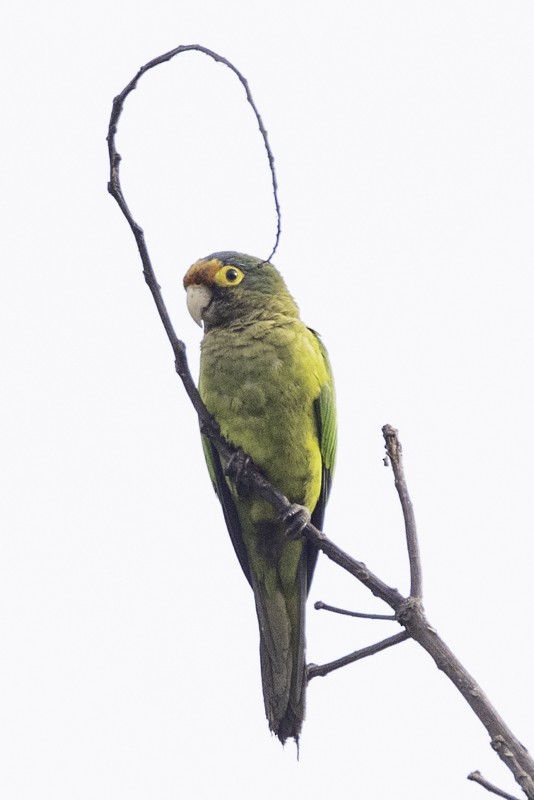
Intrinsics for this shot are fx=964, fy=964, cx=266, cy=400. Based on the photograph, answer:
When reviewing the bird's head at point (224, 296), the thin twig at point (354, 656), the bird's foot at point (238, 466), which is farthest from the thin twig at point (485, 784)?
the bird's head at point (224, 296)

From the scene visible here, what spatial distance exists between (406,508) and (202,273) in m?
2.92

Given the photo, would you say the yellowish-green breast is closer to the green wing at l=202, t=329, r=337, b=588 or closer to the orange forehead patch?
the green wing at l=202, t=329, r=337, b=588

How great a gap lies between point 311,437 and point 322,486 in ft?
1.45

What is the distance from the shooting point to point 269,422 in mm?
5770

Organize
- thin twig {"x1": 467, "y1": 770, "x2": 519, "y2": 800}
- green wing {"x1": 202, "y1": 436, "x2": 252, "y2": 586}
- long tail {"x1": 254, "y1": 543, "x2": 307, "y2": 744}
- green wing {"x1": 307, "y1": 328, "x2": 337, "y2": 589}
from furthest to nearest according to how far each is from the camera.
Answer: green wing {"x1": 202, "y1": 436, "x2": 252, "y2": 586} < green wing {"x1": 307, "y1": 328, "x2": 337, "y2": 589} < long tail {"x1": 254, "y1": 543, "x2": 307, "y2": 744} < thin twig {"x1": 467, "y1": 770, "x2": 519, "y2": 800}

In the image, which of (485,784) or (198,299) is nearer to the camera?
(485,784)

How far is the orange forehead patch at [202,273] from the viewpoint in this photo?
6203 mm

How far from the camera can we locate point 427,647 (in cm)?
331

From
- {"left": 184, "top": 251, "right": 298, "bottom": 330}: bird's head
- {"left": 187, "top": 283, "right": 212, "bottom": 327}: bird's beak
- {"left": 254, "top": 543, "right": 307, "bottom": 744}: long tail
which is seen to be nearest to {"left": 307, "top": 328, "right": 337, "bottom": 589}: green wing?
{"left": 254, "top": 543, "right": 307, "bottom": 744}: long tail

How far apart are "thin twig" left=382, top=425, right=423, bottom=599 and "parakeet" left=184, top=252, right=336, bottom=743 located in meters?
1.98

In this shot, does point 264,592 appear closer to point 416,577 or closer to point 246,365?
point 246,365

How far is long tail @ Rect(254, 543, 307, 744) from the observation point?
531 cm

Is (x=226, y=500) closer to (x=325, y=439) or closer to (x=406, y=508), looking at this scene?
(x=325, y=439)

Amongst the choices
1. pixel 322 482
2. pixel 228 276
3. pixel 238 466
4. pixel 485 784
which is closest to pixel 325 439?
pixel 322 482
